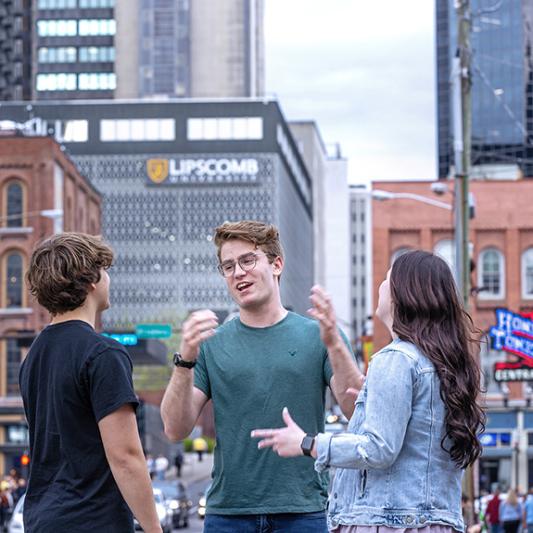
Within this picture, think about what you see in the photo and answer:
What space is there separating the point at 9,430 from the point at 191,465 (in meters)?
19.5

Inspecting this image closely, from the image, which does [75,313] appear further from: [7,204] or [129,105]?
[129,105]

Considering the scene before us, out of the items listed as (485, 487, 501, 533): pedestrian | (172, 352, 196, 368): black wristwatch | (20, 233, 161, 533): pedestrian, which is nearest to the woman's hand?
(20, 233, 161, 533): pedestrian

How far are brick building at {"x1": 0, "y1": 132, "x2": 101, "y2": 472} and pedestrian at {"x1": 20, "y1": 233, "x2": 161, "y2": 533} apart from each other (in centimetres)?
6763

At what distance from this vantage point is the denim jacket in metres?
5.39

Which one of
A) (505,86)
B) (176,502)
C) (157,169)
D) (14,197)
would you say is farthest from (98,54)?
(176,502)

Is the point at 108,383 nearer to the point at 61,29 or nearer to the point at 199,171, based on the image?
the point at 199,171

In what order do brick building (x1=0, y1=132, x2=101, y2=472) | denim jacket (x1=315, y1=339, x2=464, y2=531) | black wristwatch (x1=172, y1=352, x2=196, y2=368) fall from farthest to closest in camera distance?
brick building (x1=0, y1=132, x2=101, y2=472) → black wristwatch (x1=172, y1=352, x2=196, y2=368) → denim jacket (x1=315, y1=339, x2=464, y2=531)

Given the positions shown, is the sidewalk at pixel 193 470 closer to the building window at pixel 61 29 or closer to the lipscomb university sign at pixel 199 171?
the lipscomb university sign at pixel 199 171

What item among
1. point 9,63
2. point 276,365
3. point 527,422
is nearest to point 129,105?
point 9,63

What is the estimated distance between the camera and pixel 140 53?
170000 mm

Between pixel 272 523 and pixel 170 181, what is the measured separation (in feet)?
448

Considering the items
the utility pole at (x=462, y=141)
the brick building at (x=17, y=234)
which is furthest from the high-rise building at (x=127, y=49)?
the utility pole at (x=462, y=141)

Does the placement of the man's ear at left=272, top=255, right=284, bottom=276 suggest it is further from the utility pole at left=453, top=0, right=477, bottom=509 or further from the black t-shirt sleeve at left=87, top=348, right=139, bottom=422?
the utility pole at left=453, top=0, right=477, bottom=509

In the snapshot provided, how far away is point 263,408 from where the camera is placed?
265 inches
